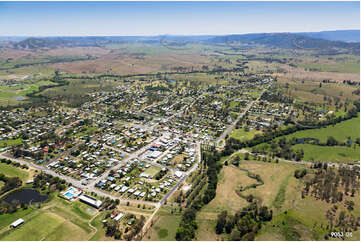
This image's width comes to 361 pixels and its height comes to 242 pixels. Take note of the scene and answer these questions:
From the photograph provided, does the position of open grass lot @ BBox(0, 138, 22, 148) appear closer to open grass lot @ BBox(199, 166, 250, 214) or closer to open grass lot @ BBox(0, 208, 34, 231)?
open grass lot @ BBox(0, 208, 34, 231)

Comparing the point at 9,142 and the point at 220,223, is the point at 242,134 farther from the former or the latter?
the point at 9,142

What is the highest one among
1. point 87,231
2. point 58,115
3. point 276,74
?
point 276,74

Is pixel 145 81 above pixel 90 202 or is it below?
above

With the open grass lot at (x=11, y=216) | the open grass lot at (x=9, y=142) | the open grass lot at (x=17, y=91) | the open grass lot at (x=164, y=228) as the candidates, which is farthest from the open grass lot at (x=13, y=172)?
the open grass lot at (x=17, y=91)

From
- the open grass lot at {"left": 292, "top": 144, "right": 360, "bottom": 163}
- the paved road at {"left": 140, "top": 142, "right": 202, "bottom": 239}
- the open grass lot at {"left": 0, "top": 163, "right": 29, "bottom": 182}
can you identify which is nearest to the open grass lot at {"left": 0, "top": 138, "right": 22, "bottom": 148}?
the open grass lot at {"left": 0, "top": 163, "right": 29, "bottom": 182}

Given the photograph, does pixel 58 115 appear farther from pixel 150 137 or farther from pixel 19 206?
pixel 19 206

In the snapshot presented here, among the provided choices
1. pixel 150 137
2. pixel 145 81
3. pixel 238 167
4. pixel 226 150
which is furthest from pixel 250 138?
pixel 145 81

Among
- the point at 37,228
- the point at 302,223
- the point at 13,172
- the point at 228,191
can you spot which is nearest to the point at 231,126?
the point at 228,191
